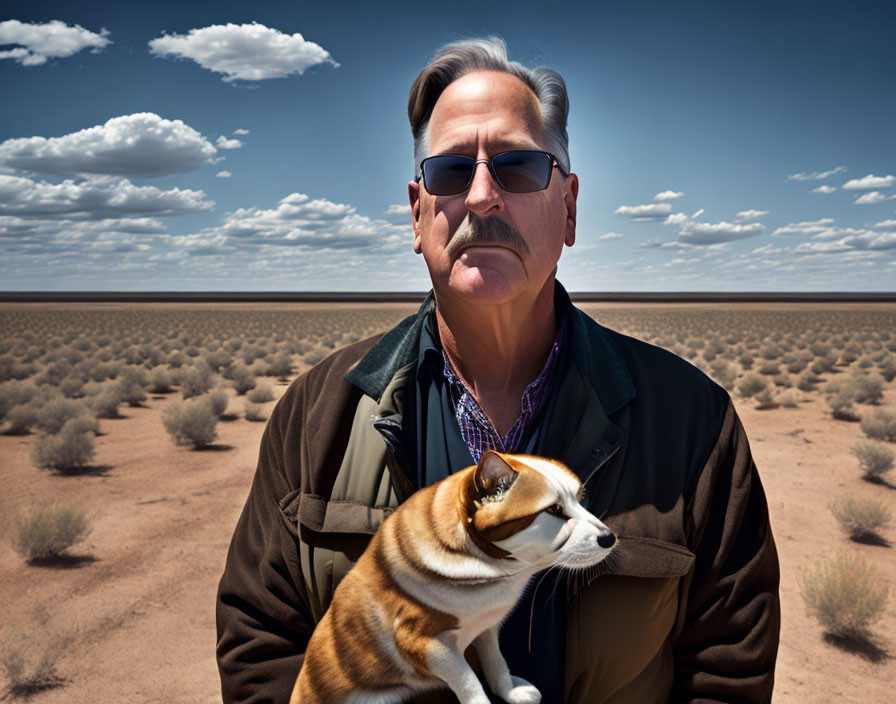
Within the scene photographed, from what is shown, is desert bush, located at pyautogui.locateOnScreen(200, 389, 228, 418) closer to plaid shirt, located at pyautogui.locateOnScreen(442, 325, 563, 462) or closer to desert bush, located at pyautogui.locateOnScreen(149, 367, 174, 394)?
desert bush, located at pyautogui.locateOnScreen(149, 367, 174, 394)

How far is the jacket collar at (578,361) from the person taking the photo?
6.01 feet

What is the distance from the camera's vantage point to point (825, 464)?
13820mm

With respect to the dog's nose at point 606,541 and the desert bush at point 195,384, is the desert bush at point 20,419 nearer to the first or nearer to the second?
the desert bush at point 195,384

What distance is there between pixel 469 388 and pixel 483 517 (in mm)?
711

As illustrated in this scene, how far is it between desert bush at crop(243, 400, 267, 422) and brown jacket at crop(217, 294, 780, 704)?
16929 millimetres

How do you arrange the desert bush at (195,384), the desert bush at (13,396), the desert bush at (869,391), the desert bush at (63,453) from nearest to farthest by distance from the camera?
the desert bush at (63,453), the desert bush at (13,396), the desert bush at (869,391), the desert bush at (195,384)

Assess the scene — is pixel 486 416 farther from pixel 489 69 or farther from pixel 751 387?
pixel 751 387

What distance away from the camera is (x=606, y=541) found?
1.42 meters

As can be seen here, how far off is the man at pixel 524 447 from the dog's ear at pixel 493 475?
411mm

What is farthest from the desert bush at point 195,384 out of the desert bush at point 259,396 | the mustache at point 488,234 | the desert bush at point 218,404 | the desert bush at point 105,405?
the mustache at point 488,234

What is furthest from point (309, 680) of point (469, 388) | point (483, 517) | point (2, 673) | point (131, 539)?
point (131, 539)

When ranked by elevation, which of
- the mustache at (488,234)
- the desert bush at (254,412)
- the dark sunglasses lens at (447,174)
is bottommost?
the desert bush at (254,412)

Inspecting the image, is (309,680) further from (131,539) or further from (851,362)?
(851,362)

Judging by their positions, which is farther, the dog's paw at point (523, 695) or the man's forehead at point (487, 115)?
the man's forehead at point (487, 115)
